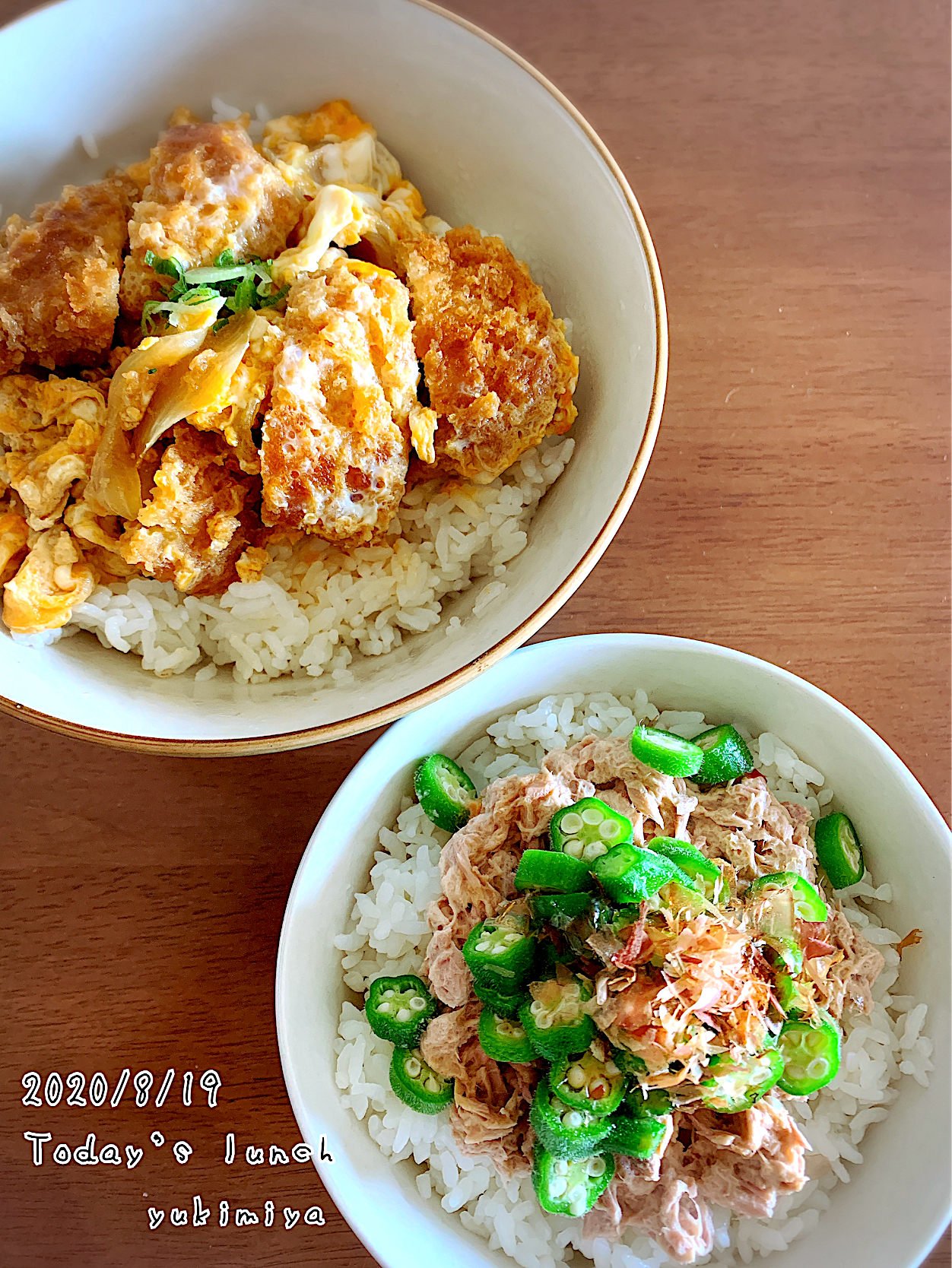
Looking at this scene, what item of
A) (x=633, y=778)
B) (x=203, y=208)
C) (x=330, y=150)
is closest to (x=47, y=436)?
(x=203, y=208)

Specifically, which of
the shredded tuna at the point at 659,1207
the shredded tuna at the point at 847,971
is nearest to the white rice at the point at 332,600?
the shredded tuna at the point at 847,971

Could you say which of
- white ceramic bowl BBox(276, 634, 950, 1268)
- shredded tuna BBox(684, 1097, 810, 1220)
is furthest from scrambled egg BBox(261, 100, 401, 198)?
shredded tuna BBox(684, 1097, 810, 1220)

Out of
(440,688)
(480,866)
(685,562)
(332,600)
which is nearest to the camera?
(440,688)

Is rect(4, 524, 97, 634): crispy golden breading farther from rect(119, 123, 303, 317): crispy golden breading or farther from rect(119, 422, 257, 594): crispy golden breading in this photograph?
rect(119, 123, 303, 317): crispy golden breading

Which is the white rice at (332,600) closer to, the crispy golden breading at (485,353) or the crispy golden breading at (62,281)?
the crispy golden breading at (485,353)

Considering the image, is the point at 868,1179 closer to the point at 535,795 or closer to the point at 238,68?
the point at 535,795

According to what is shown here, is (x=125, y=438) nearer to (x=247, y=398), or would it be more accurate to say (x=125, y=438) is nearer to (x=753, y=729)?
(x=247, y=398)
